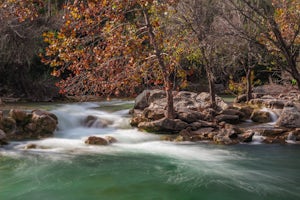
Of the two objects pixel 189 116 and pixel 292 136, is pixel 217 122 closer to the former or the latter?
pixel 189 116

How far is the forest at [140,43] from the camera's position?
7.48 m

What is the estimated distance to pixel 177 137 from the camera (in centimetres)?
1310

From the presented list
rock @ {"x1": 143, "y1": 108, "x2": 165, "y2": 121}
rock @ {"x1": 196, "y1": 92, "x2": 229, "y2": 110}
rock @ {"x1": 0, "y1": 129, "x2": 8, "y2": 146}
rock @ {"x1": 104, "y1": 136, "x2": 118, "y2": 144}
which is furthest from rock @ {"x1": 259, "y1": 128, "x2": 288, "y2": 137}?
rock @ {"x1": 0, "y1": 129, "x2": 8, "y2": 146}

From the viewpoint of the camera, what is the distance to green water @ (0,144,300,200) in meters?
7.66

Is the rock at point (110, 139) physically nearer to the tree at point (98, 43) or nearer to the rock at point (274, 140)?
the tree at point (98, 43)

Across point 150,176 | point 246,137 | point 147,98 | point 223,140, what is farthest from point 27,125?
point 246,137

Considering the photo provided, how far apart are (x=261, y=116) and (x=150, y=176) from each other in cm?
851

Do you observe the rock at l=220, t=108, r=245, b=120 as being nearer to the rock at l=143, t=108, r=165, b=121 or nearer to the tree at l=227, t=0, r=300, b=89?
the rock at l=143, t=108, r=165, b=121

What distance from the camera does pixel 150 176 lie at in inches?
351

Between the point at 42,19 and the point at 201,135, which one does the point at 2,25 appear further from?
the point at 201,135

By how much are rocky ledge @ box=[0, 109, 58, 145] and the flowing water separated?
1.85 feet

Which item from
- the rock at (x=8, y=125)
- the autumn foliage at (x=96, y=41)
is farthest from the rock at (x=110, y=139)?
the autumn foliage at (x=96, y=41)

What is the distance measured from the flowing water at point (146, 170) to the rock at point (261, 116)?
3.62 metres

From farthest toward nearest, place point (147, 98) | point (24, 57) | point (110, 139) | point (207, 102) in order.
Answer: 1. point (24, 57)
2. point (147, 98)
3. point (207, 102)
4. point (110, 139)
